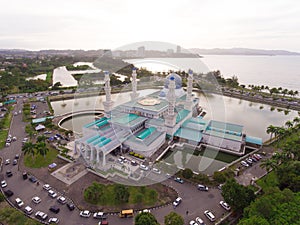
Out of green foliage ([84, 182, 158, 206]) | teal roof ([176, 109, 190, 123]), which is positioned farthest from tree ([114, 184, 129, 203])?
teal roof ([176, 109, 190, 123])

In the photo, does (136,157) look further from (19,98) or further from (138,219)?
(19,98)

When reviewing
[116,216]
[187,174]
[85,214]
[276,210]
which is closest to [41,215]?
[85,214]

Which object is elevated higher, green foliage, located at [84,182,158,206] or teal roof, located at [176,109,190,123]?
teal roof, located at [176,109,190,123]

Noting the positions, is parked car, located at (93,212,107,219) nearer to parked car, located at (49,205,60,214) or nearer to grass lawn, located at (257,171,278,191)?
parked car, located at (49,205,60,214)

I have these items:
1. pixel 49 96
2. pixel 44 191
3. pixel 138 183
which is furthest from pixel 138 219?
pixel 49 96

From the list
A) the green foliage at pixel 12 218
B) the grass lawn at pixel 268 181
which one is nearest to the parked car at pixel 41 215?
the green foliage at pixel 12 218
